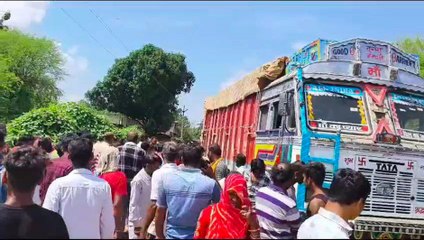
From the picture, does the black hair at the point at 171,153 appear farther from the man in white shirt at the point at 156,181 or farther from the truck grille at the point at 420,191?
the truck grille at the point at 420,191

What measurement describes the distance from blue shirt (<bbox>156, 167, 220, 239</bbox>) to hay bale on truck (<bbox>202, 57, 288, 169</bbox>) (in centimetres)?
594

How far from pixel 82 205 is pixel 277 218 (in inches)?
58.3

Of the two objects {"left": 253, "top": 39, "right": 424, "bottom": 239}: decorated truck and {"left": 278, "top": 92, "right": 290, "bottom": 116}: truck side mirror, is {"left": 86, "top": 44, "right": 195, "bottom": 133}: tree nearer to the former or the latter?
{"left": 253, "top": 39, "right": 424, "bottom": 239}: decorated truck

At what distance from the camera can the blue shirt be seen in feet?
15.8

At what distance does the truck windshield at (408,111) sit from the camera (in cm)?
883

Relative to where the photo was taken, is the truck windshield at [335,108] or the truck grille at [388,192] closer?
the truck grille at [388,192]

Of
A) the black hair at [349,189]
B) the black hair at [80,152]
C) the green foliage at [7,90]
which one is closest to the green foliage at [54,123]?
the black hair at [80,152]

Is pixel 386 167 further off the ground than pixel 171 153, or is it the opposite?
pixel 386 167

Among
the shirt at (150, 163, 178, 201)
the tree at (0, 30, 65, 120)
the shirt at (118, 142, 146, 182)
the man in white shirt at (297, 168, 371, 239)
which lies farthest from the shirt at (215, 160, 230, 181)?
the tree at (0, 30, 65, 120)

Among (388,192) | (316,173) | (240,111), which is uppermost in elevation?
(240,111)

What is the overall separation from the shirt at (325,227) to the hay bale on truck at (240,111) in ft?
25.2

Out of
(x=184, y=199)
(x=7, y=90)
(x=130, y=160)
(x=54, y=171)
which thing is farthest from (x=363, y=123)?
(x=7, y=90)

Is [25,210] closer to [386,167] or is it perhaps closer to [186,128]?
[386,167]

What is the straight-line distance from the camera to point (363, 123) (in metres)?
8.52
